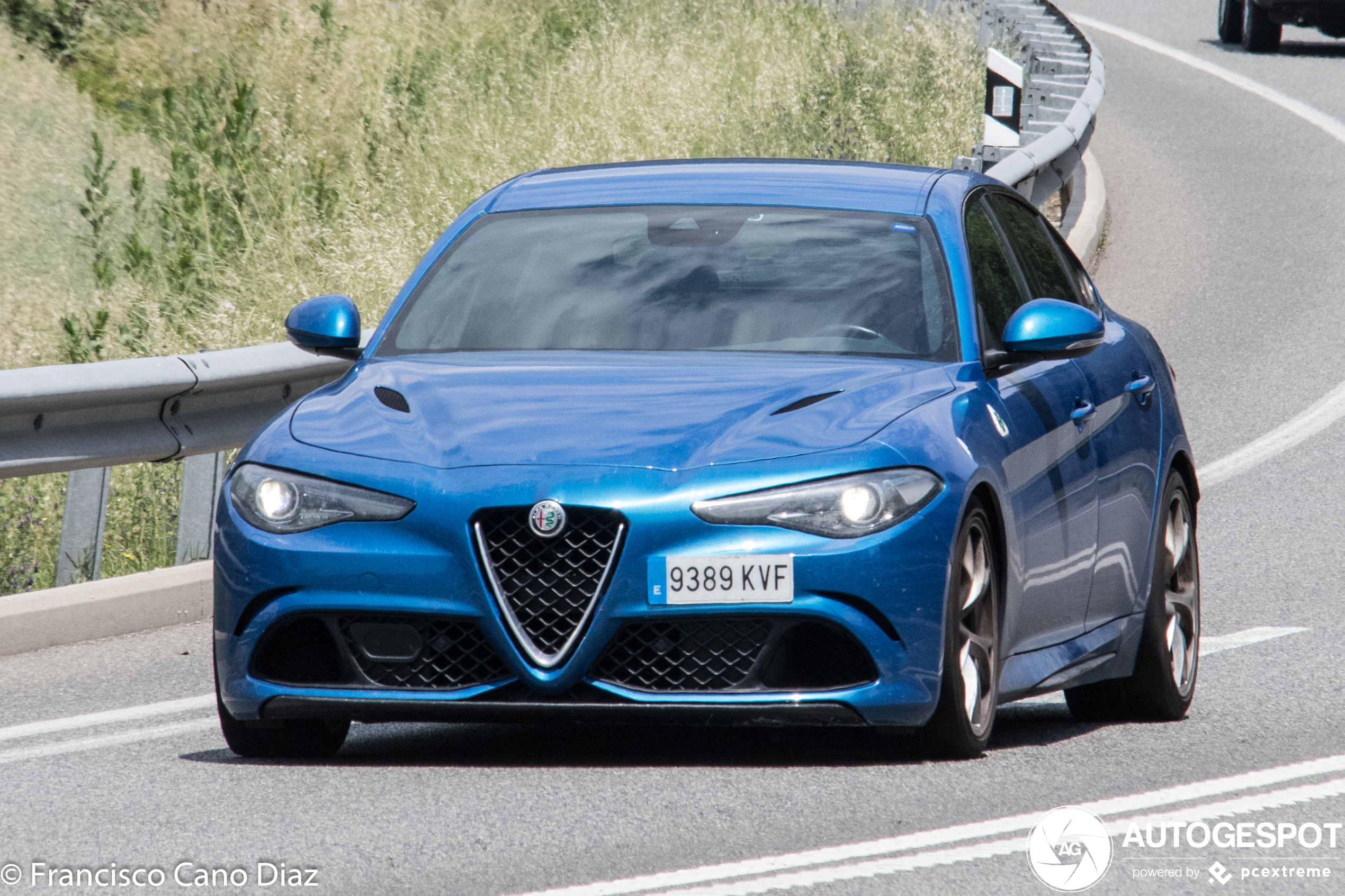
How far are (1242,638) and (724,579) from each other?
3.65 m

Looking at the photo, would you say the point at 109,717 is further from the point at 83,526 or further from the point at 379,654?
the point at 83,526

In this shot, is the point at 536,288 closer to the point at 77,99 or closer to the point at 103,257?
the point at 103,257

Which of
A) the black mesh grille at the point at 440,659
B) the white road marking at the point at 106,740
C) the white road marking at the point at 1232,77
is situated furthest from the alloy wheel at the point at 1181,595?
the white road marking at the point at 1232,77

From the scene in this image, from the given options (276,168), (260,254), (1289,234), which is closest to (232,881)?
(260,254)

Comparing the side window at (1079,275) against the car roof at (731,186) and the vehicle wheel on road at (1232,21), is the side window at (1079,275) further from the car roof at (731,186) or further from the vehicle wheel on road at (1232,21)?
the vehicle wheel on road at (1232,21)

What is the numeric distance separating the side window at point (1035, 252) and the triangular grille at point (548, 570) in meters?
2.24

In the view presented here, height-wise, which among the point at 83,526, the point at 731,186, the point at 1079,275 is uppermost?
the point at 731,186

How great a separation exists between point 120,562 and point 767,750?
13.1ft

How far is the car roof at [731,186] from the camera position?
695 centimetres

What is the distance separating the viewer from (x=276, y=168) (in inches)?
664

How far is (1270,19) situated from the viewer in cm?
3325

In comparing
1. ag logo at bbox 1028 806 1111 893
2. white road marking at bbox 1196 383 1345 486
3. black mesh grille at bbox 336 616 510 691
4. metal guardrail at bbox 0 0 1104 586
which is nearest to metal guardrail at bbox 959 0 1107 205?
white road marking at bbox 1196 383 1345 486

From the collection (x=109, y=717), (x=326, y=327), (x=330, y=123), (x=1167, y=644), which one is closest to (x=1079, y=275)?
(x=1167, y=644)

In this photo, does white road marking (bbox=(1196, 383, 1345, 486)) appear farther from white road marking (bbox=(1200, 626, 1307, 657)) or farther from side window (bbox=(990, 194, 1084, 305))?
side window (bbox=(990, 194, 1084, 305))
